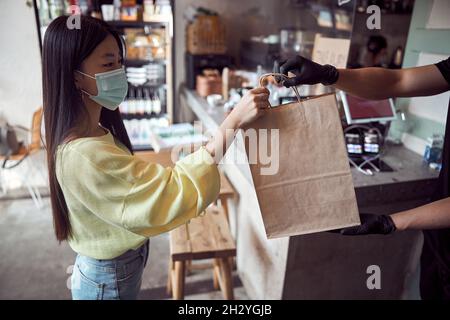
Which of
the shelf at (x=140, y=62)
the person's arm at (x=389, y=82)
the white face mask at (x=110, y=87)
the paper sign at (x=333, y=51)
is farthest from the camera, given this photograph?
the shelf at (x=140, y=62)

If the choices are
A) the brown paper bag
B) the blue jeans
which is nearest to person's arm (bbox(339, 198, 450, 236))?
the brown paper bag

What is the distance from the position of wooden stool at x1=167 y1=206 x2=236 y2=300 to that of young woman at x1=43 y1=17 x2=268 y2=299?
31.0 inches

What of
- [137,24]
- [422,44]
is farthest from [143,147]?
[422,44]

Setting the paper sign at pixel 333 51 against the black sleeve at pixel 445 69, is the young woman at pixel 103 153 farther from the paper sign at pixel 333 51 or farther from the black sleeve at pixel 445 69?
the paper sign at pixel 333 51

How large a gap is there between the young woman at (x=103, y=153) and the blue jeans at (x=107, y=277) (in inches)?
8.4

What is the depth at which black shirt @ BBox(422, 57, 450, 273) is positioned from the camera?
46.0 inches

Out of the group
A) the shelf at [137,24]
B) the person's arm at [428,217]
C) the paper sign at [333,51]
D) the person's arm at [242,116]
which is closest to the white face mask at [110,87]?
the person's arm at [242,116]

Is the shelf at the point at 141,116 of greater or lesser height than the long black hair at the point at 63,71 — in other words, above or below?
below

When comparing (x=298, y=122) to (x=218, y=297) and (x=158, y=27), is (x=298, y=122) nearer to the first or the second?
(x=218, y=297)

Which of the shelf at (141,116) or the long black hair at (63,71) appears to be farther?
the shelf at (141,116)

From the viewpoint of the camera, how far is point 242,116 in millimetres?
807

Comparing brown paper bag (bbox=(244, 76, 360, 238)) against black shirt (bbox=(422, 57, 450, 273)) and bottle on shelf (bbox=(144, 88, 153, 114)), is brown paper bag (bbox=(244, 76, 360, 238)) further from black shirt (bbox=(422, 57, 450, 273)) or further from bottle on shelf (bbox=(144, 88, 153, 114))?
bottle on shelf (bbox=(144, 88, 153, 114))

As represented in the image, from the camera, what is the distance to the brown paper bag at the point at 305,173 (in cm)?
86
